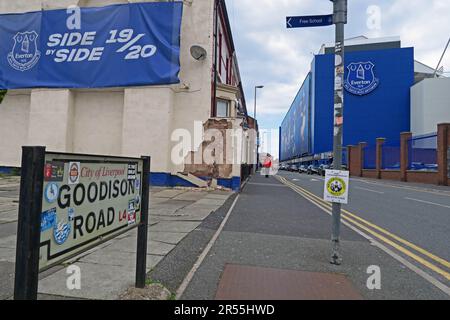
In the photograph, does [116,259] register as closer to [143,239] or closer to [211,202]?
[143,239]

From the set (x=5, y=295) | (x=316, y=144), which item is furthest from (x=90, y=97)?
(x=316, y=144)

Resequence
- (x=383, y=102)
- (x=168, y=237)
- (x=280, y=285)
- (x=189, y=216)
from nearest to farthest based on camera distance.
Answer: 1. (x=280, y=285)
2. (x=168, y=237)
3. (x=189, y=216)
4. (x=383, y=102)

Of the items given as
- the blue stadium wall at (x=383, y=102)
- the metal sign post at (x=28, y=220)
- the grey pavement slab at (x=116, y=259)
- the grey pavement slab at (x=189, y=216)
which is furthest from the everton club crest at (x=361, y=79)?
the metal sign post at (x=28, y=220)

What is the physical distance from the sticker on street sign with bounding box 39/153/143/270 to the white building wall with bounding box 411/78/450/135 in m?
52.8

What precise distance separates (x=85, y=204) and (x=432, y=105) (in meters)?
55.0

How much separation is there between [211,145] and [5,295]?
36.5 feet

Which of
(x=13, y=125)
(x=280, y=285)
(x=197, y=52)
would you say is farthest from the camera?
(x=13, y=125)

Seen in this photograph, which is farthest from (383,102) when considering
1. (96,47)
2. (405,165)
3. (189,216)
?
(189,216)

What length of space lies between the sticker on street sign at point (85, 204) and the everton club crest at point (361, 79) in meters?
→ 56.0

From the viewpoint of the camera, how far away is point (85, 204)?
268 cm

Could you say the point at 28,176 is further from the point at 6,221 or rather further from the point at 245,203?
the point at 245,203

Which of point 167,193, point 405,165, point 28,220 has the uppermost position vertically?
point 405,165

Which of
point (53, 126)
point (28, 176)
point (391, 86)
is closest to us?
point (28, 176)

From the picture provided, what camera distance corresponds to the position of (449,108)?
4544 cm
